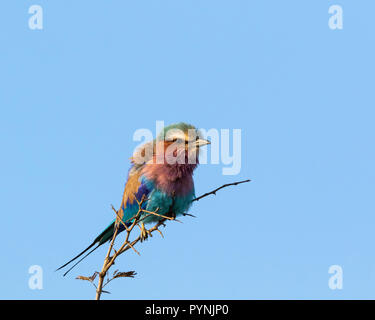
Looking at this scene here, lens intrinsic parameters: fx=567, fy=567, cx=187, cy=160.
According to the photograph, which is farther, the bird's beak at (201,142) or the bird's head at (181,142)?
the bird's head at (181,142)

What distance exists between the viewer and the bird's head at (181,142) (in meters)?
6.91

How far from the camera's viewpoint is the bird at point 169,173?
6.96 m

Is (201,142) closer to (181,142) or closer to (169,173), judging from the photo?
(181,142)

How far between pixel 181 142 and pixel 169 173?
0.47 m

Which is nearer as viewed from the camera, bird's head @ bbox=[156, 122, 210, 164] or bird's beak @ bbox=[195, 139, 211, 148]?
bird's beak @ bbox=[195, 139, 211, 148]

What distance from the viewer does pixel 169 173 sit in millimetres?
7195

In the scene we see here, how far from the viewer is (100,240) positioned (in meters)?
7.32

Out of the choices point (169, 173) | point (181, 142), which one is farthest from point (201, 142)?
point (169, 173)

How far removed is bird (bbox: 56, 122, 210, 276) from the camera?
6965 millimetres
